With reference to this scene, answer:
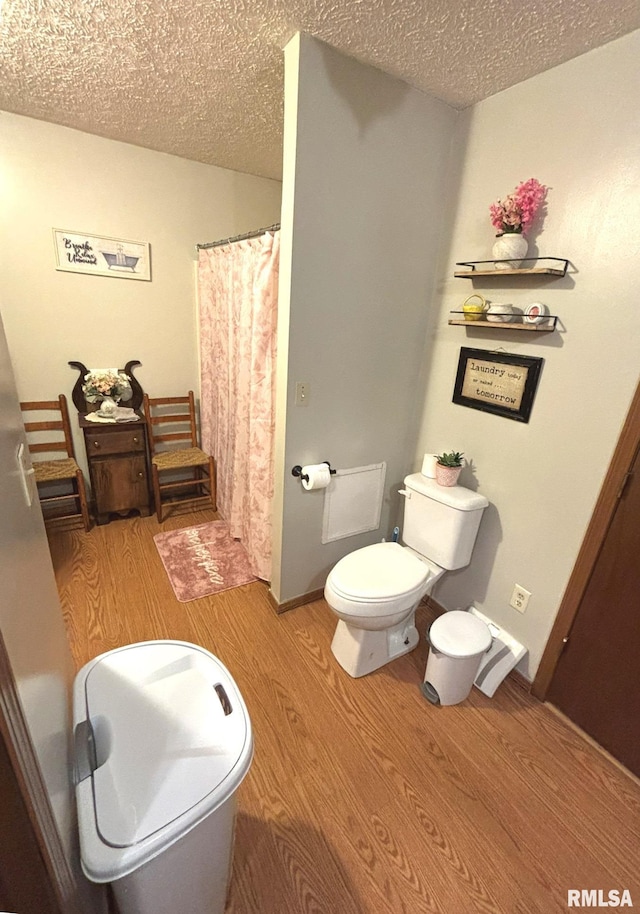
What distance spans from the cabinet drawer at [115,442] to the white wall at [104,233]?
32 cm

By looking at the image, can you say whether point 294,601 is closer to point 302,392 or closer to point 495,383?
point 302,392

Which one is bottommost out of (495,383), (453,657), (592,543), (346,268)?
(453,657)

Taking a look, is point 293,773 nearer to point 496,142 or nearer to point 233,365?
point 233,365

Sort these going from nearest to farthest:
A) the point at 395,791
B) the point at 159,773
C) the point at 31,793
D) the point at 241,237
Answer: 1. the point at 31,793
2. the point at 159,773
3. the point at 395,791
4. the point at 241,237

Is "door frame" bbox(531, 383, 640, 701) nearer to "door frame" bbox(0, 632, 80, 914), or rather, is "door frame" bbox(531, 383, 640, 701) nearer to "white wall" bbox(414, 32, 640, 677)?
"white wall" bbox(414, 32, 640, 677)

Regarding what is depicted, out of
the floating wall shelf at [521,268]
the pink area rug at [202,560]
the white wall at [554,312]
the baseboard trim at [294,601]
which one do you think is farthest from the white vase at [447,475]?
the pink area rug at [202,560]

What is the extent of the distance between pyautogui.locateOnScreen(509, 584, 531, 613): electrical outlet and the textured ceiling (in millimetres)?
1952

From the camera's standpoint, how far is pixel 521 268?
4.99 feet

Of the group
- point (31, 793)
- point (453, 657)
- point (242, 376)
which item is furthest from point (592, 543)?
point (242, 376)

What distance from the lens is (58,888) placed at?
58 cm

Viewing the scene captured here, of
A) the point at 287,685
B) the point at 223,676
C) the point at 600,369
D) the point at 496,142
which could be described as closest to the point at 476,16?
the point at 496,142

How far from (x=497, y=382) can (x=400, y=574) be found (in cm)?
93

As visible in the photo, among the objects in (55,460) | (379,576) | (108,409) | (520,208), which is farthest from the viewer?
(55,460)

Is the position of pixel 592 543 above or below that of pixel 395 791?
above
